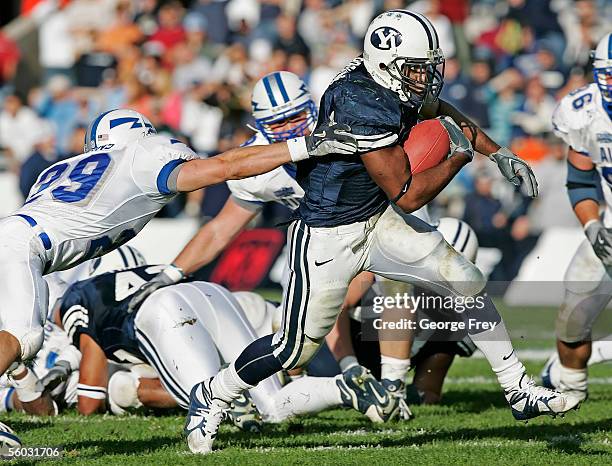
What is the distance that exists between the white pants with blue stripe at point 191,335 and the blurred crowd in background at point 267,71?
18.4 feet

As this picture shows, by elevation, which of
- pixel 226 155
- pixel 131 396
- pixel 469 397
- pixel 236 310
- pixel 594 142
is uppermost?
pixel 226 155

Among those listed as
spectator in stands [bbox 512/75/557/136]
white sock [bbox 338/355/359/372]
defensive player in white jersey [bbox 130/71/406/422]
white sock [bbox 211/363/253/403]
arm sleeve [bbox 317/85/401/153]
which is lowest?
spectator in stands [bbox 512/75/557/136]

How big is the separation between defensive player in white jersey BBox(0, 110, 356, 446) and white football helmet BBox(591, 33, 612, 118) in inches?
79.1

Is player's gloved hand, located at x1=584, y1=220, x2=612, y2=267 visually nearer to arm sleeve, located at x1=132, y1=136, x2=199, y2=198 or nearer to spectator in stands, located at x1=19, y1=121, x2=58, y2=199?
arm sleeve, located at x1=132, y1=136, x2=199, y2=198

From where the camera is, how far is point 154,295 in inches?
235

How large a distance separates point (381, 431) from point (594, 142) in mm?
1987

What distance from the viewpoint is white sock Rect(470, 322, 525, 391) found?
5.18m

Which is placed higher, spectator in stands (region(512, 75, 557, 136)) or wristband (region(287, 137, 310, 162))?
wristband (region(287, 137, 310, 162))

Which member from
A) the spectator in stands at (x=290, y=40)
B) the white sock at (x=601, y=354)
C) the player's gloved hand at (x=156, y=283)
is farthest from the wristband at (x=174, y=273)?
the spectator in stands at (x=290, y=40)

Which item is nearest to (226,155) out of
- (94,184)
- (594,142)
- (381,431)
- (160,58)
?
(94,184)

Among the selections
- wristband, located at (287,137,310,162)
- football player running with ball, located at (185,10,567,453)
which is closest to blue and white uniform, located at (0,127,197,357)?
wristband, located at (287,137,310,162)

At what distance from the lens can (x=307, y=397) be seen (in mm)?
5734

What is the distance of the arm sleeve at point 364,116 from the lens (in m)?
4.84

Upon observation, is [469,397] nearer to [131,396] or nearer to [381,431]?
[381,431]
